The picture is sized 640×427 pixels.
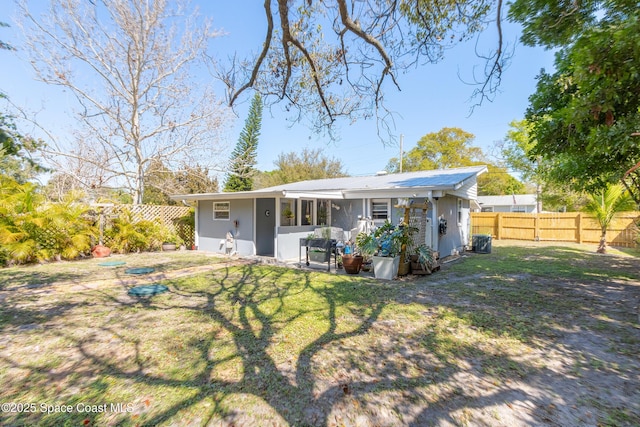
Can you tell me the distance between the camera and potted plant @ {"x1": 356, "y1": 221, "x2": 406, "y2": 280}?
6984mm

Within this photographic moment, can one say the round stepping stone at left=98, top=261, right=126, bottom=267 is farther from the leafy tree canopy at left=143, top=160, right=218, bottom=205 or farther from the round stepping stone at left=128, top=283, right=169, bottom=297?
the leafy tree canopy at left=143, top=160, right=218, bottom=205

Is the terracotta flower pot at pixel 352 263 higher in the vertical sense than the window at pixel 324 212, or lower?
lower

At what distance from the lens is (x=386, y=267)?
6.99 m

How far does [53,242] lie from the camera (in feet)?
28.9

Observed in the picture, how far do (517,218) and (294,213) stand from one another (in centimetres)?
1338

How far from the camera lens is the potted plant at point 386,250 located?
698 centimetres

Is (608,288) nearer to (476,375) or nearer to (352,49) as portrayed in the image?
(476,375)

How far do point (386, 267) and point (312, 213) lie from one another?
470 centimetres

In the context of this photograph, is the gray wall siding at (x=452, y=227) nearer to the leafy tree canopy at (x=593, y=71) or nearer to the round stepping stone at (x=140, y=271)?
the leafy tree canopy at (x=593, y=71)

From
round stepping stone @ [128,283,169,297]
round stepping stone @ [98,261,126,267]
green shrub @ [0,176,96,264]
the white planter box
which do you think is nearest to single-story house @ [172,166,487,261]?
the white planter box

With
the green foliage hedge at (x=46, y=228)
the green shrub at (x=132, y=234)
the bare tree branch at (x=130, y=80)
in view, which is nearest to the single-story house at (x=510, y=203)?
the bare tree branch at (x=130, y=80)

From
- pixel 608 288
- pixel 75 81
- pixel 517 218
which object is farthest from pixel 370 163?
pixel 608 288

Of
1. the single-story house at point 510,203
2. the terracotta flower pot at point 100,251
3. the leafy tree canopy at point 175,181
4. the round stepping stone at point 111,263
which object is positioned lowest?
the round stepping stone at point 111,263

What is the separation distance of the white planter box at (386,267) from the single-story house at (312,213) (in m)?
2.46
